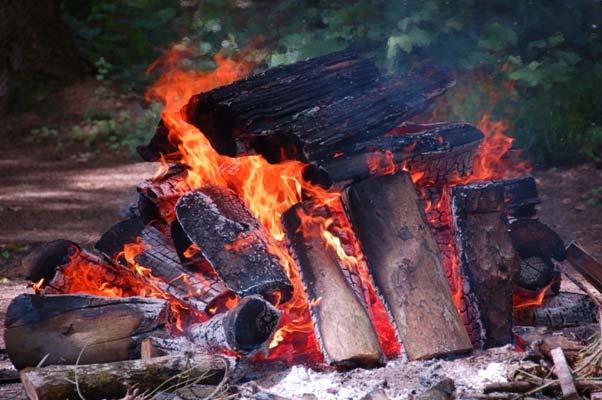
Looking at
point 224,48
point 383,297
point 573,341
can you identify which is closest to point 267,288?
point 383,297

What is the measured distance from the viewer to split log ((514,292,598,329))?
15.5 feet

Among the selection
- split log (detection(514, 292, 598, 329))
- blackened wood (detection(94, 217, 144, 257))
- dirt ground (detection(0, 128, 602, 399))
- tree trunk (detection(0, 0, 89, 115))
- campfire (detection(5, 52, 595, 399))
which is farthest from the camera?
tree trunk (detection(0, 0, 89, 115))

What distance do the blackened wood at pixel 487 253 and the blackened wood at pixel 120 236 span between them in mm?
2138

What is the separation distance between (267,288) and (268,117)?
3.30 ft

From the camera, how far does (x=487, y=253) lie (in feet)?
14.6

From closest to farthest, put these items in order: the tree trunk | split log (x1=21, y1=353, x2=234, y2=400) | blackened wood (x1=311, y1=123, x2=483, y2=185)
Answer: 1. split log (x1=21, y1=353, x2=234, y2=400)
2. blackened wood (x1=311, y1=123, x2=483, y2=185)
3. the tree trunk

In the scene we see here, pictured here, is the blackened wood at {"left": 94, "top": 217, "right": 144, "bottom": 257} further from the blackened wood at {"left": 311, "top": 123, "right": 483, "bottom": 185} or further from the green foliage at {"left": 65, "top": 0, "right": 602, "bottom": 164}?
the green foliage at {"left": 65, "top": 0, "right": 602, "bottom": 164}

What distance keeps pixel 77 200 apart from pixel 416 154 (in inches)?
212

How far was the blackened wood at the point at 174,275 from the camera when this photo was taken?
4.70 meters

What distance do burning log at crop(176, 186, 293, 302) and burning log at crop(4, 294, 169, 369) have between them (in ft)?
1.33

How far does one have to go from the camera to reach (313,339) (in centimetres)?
449

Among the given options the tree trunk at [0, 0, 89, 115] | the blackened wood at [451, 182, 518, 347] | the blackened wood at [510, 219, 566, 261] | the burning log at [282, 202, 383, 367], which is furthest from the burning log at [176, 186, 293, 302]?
the tree trunk at [0, 0, 89, 115]

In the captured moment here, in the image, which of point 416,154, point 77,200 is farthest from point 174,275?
point 77,200

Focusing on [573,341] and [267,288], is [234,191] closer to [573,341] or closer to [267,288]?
[267,288]
